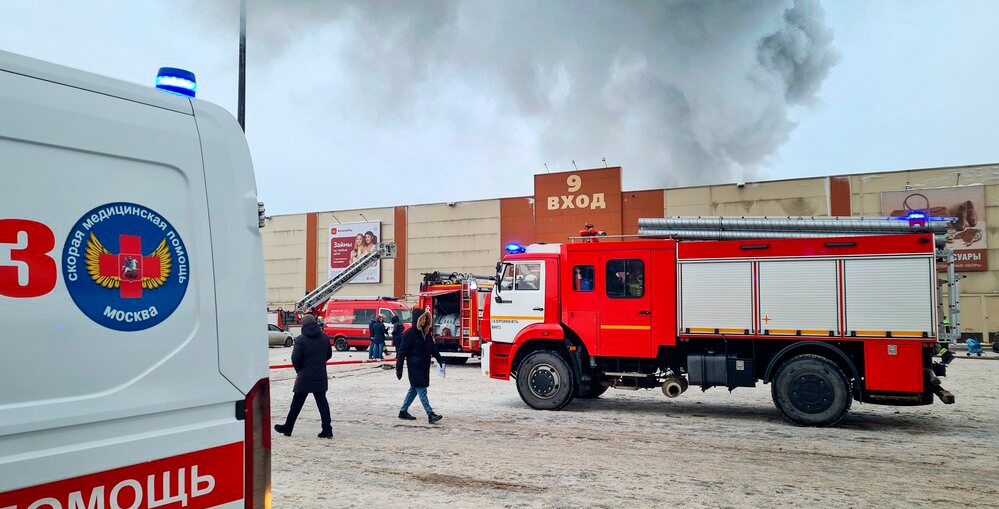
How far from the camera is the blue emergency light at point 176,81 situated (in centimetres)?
275

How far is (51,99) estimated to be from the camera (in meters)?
2.20

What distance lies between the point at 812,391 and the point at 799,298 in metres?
1.42

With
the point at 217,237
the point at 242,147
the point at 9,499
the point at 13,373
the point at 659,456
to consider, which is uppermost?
the point at 242,147

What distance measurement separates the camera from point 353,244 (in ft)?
161

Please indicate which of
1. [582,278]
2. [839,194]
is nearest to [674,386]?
[582,278]

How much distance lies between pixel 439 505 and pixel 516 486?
94 cm

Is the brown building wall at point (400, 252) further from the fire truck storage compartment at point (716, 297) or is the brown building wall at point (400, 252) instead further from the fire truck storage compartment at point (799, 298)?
the fire truck storage compartment at point (799, 298)

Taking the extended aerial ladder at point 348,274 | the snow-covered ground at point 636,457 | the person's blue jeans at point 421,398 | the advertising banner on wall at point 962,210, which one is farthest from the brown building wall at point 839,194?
the person's blue jeans at point 421,398

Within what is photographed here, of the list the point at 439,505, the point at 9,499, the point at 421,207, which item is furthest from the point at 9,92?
the point at 421,207

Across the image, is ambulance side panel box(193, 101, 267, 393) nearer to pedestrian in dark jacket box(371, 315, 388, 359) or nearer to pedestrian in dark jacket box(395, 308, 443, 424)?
pedestrian in dark jacket box(395, 308, 443, 424)

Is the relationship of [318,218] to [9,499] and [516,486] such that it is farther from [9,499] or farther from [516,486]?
[9,499]

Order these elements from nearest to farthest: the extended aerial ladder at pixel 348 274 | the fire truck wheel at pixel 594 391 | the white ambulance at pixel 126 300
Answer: the white ambulance at pixel 126 300 → the fire truck wheel at pixel 594 391 → the extended aerial ladder at pixel 348 274

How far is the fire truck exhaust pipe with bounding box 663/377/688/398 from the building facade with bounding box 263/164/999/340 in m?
29.0

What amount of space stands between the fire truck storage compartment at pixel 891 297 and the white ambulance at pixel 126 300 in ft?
31.6
